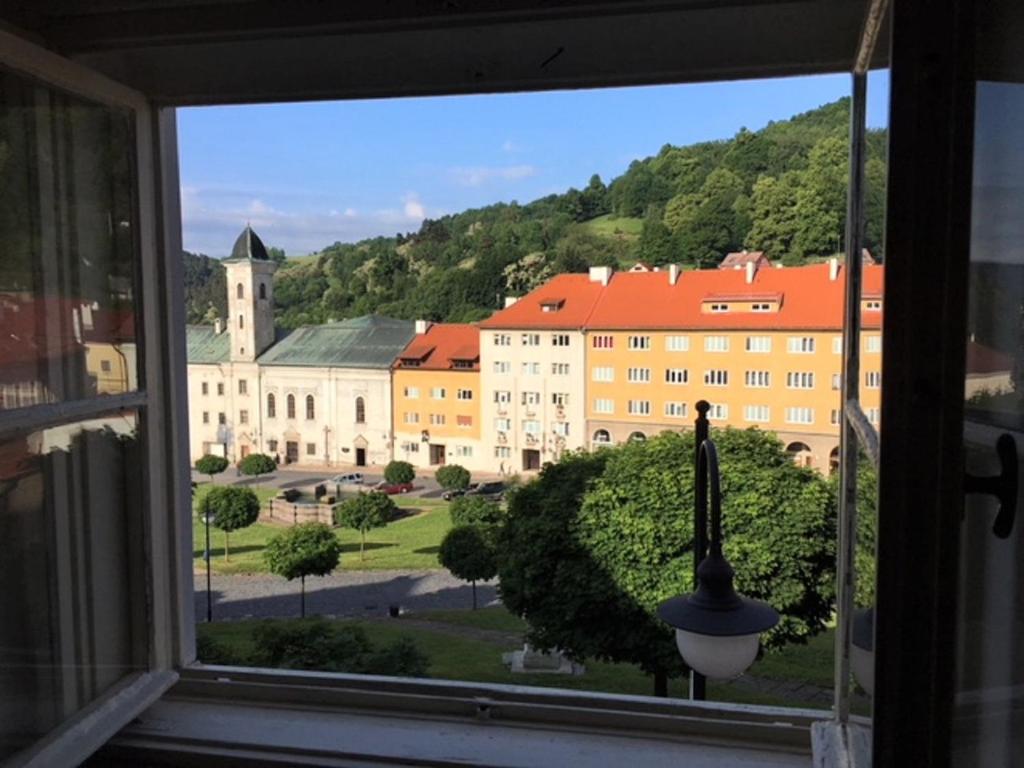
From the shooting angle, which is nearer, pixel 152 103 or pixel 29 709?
pixel 29 709

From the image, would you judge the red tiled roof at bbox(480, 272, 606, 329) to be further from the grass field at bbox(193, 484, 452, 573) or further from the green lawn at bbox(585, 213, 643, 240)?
the grass field at bbox(193, 484, 452, 573)

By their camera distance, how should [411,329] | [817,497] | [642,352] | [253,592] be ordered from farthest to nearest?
[411,329]
[253,592]
[642,352]
[817,497]

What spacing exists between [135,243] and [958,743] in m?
1.00

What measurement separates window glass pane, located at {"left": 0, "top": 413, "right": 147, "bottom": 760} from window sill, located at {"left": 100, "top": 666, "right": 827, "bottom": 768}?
4.4 inches

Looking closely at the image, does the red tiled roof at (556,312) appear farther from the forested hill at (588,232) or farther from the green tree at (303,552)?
the green tree at (303,552)

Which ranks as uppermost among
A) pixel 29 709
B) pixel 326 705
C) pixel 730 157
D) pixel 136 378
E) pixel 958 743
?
pixel 730 157

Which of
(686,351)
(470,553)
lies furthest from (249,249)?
(686,351)

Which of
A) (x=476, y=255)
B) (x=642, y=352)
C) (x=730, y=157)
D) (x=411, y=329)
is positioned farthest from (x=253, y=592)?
(x=730, y=157)

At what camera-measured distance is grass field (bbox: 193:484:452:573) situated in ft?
31.8

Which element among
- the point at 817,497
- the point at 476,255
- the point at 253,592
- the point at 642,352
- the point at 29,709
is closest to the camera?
the point at 29,709

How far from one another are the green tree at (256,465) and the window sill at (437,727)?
9727mm

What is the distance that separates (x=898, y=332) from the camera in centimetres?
47

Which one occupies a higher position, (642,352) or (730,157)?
(730,157)

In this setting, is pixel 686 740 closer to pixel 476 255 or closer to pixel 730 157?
pixel 476 255
